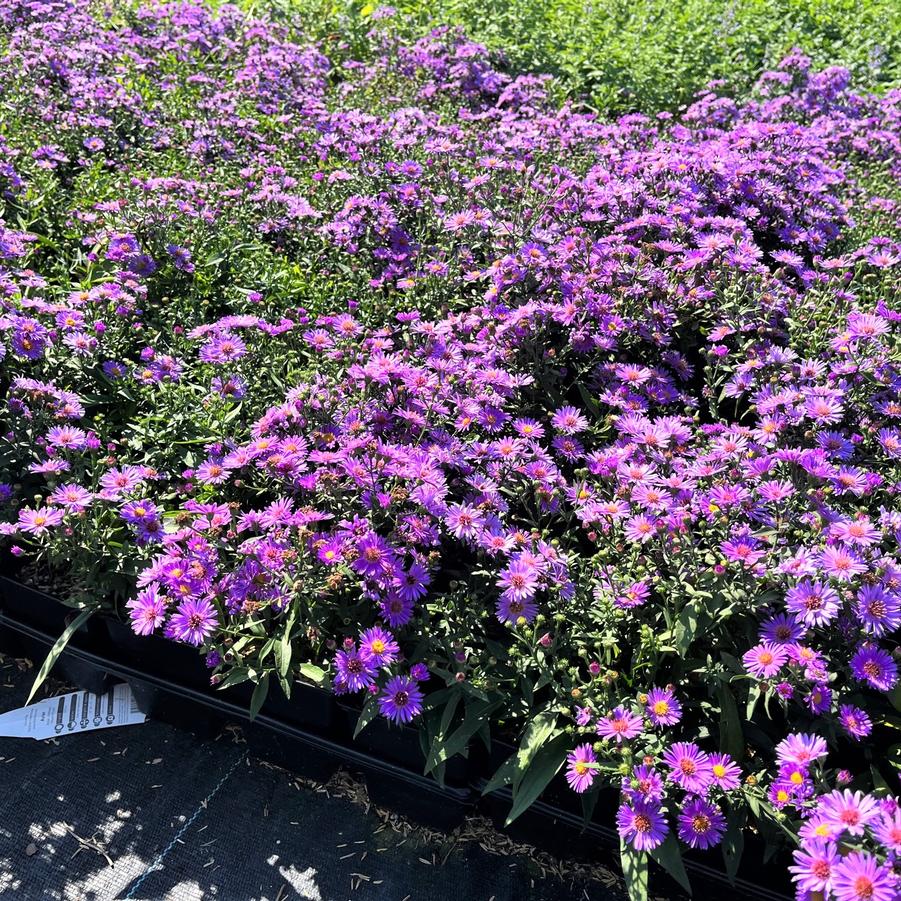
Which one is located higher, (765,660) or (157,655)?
(765,660)

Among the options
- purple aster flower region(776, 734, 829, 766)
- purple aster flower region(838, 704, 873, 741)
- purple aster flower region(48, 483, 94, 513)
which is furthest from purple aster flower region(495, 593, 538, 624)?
purple aster flower region(48, 483, 94, 513)

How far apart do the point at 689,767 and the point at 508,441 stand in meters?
1.05

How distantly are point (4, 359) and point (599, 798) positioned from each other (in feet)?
7.92

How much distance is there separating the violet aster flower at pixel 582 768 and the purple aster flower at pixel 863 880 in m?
0.56

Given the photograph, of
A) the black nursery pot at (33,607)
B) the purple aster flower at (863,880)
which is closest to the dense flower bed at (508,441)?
the purple aster flower at (863,880)

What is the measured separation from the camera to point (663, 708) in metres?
2.12

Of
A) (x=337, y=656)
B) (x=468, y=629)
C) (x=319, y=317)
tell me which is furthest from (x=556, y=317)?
(x=337, y=656)

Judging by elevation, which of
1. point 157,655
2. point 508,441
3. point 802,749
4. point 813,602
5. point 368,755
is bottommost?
point 368,755

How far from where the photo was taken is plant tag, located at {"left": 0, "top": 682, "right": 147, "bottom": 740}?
2.76 meters

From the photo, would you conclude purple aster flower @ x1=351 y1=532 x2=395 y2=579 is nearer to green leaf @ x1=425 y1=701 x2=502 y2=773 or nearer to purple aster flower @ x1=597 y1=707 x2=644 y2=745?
green leaf @ x1=425 y1=701 x2=502 y2=773

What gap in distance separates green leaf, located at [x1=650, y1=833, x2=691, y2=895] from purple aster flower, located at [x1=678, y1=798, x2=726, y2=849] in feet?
0.30

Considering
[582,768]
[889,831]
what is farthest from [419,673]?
[889,831]

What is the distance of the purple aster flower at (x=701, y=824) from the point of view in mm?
2027

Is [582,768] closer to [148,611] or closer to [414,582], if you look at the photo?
[414,582]
